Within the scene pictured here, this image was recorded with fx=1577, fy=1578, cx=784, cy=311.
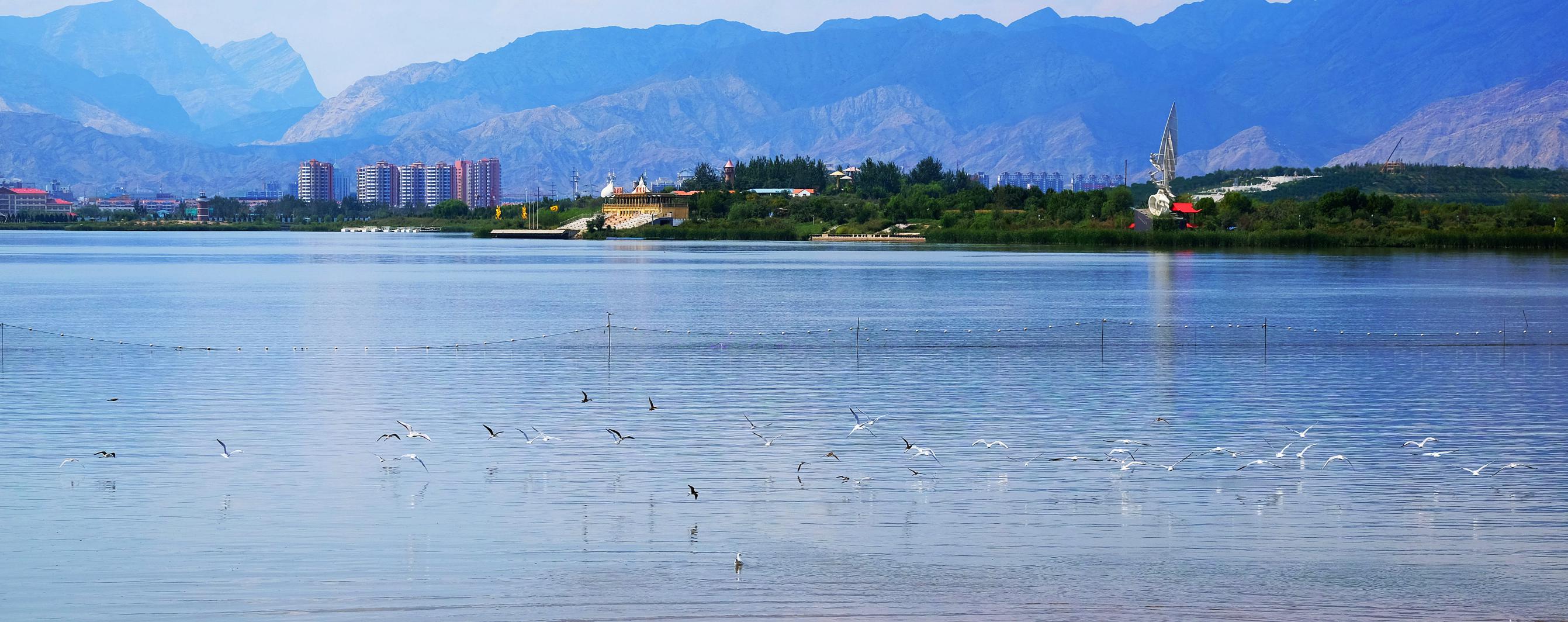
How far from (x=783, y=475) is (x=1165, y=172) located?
107319mm

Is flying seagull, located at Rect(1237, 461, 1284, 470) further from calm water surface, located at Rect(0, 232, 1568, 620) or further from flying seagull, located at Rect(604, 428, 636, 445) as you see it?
flying seagull, located at Rect(604, 428, 636, 445)

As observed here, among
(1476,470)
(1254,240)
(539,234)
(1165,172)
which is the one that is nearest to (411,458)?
(1476,470)

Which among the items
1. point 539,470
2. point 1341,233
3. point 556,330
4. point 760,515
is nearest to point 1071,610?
point 760,515

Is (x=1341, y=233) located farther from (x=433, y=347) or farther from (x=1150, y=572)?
(x=1150, y=572)

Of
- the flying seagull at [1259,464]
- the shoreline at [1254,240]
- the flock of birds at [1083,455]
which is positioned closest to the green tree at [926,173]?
the shoreline at [1254,240]

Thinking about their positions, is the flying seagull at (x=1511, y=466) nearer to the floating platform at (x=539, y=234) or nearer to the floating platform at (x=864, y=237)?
the floating platform at (x=864, y=237)

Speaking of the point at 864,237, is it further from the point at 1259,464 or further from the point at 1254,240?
the point at 1259,464

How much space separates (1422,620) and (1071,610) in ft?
7.18

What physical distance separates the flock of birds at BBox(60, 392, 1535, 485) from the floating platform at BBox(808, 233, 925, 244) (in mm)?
108476

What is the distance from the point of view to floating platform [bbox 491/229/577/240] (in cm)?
16125

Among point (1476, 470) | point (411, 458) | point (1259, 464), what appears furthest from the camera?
point (411, 458)

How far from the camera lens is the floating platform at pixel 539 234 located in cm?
16125

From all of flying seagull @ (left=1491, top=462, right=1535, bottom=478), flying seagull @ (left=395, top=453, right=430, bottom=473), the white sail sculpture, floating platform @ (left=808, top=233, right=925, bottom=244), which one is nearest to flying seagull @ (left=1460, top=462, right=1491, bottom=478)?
flying seagull @ (left=1491, top=462, right=1535, bottom=478)

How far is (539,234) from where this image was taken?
16188 centimetres
